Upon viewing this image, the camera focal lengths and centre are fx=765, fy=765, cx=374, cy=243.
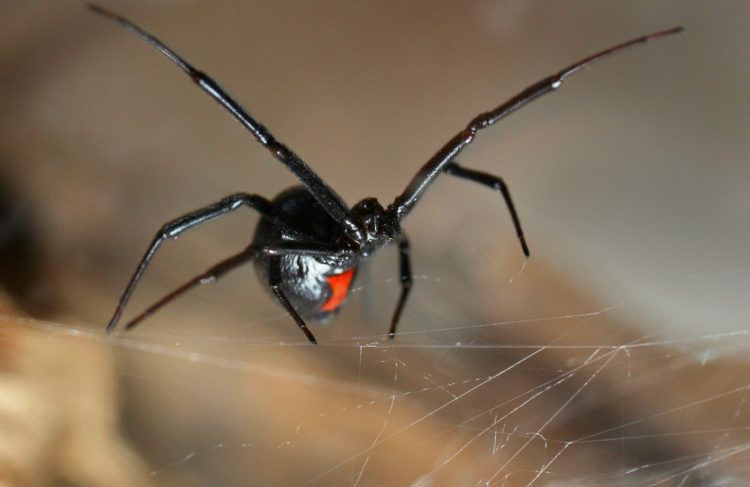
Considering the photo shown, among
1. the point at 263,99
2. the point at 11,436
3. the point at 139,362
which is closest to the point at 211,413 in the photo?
the point at 139,362

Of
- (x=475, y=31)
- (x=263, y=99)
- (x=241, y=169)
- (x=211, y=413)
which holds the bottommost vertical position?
(x=211, y=413)

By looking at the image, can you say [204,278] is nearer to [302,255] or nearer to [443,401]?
[302,255]

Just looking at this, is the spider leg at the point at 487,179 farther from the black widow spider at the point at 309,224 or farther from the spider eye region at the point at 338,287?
the spider eye region at the point at 338,287

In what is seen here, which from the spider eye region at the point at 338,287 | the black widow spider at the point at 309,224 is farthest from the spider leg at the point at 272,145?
the spider eye region at the point at 338,287

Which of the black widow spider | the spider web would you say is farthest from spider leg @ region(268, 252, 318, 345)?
the spider web

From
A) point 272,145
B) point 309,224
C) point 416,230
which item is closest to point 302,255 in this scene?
point 309,224

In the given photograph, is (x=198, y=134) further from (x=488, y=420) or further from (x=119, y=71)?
(x=488, y=420)
